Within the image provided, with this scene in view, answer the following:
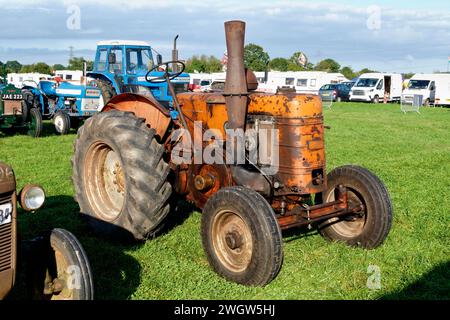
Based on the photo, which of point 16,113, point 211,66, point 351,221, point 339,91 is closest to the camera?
point 351,221

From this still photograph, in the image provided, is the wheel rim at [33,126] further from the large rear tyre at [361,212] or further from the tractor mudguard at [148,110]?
the large rear tyre at [361,212]

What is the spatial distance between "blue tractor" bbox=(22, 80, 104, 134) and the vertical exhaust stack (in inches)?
383

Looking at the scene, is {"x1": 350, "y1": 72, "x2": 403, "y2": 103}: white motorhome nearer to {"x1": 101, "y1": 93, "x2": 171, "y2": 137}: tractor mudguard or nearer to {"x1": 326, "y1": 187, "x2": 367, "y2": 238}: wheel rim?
{"x1": 326, "y1": 187, "x2": 367, "y2": 238}: wheel rim

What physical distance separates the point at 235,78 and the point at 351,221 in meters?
1.85

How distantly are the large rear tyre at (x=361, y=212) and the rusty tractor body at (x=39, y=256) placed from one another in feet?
8.74

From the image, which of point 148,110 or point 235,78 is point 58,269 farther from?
point 148,110

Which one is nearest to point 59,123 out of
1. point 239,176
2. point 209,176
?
point 209,176

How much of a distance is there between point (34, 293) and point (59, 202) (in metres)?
3.17

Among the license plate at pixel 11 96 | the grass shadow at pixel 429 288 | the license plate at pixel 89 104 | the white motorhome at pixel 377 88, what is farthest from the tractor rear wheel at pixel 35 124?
the white motorhome at pixel 377 88

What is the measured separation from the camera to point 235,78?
13.5 ft

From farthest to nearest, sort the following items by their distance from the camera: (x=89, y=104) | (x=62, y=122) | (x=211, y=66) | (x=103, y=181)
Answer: (x=211, y=66)
(x=89, y=104)
(x=62, y=122)
(x=103, y=181)

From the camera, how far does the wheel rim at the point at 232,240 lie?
3.89 meters

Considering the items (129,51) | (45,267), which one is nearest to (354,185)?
(45,267)

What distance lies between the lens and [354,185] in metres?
4.57
